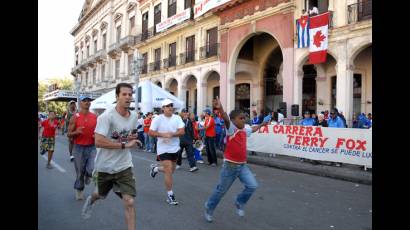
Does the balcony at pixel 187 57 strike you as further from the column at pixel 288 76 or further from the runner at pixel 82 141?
the runner at pixel 82 141

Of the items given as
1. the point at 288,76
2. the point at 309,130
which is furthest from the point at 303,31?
the point at 309,130

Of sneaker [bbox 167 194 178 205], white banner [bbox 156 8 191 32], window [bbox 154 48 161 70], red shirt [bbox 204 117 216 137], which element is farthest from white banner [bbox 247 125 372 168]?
window [bbox 154 48 161 70]

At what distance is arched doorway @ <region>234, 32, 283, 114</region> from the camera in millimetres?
21695

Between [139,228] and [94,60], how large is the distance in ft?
138

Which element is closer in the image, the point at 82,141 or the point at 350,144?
the point at 82,141

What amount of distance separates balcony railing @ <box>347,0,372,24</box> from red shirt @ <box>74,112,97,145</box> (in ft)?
39.4

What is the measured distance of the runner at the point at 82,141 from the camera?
6703 mm

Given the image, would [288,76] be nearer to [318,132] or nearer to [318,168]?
[318,132]

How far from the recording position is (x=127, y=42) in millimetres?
33594

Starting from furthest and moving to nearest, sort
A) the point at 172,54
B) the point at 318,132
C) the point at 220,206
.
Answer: the point at 172,54, the point at 318,132, the point at 220,206

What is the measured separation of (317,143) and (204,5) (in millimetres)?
13656

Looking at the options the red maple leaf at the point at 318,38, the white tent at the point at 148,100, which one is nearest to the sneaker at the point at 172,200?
the red maple leaf at the point at 318,38

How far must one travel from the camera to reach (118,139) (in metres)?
4.34
